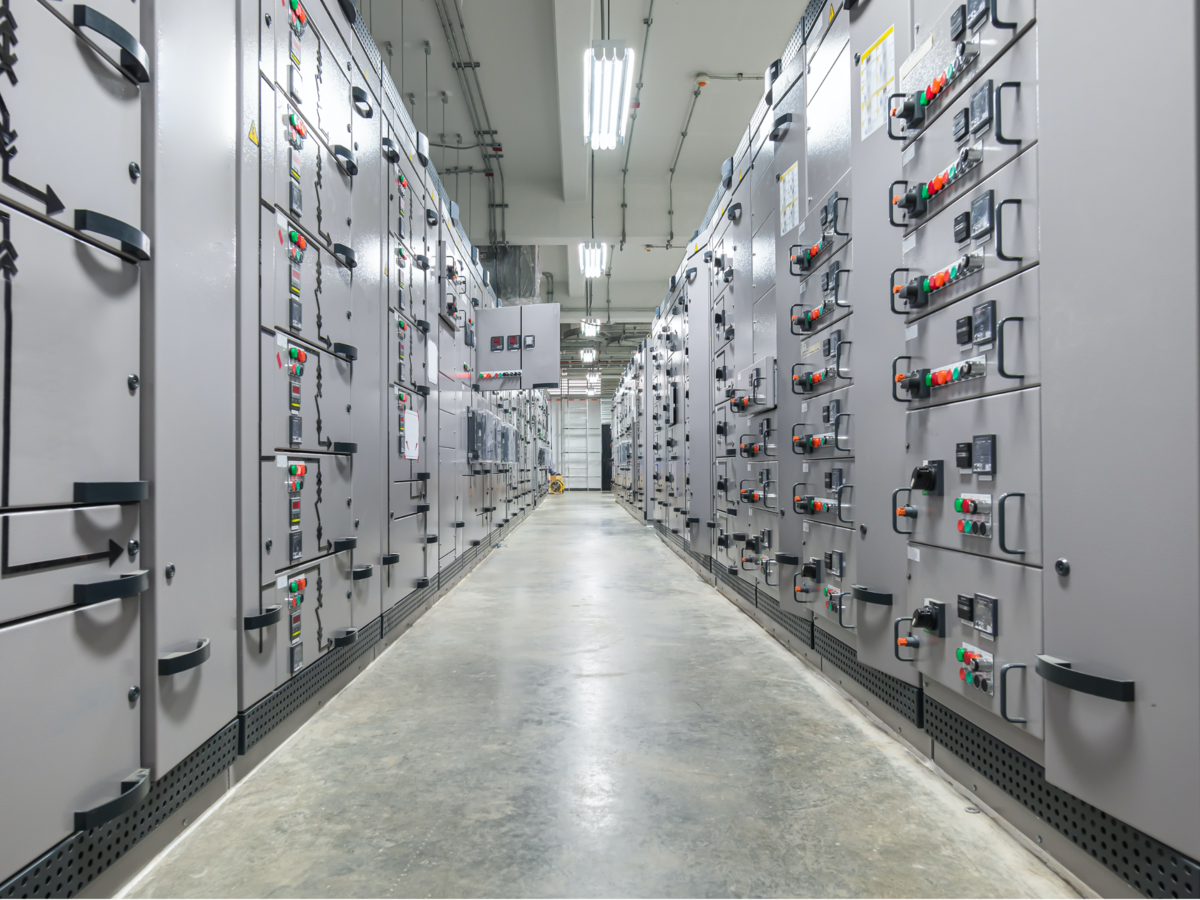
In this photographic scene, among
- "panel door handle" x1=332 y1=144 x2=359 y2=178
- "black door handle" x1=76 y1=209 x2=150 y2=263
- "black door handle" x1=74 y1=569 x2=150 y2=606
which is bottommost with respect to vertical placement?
"black door handle" x1=74 y1=569 x2=150 y2=606

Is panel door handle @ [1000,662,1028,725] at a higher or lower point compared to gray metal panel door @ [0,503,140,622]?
lower

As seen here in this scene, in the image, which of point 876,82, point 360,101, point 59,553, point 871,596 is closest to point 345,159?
point 360,101

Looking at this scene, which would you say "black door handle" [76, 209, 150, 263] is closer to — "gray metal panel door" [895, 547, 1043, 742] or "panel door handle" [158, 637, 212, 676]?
"panel door handle" [158, 637, 212, 676]

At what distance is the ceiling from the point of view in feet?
20.9

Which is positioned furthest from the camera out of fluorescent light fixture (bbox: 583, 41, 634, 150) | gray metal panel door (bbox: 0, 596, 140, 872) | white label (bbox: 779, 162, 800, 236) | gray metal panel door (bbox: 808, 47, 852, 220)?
fluorescent light fixture (bbox: 583, 41, 634, 150)

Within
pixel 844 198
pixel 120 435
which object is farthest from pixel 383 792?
pixel 844 198

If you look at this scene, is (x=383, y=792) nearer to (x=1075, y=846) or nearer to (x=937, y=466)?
(x=1075, y=846)

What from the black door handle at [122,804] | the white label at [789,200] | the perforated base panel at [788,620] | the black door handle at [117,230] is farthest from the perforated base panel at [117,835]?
the white label at [789,200]

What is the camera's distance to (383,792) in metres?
2.18

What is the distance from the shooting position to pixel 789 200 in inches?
148

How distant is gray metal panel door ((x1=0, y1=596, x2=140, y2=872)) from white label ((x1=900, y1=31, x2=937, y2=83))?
3.19 m

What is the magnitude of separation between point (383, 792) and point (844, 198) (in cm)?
316

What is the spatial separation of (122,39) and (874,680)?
3.47 meters

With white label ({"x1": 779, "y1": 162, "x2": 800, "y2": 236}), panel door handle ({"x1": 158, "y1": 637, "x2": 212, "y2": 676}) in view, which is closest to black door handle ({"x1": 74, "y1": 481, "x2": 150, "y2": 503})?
panel door handle ({"x1": 158, "y1": 637, "x2": 212, "y2": 676})
